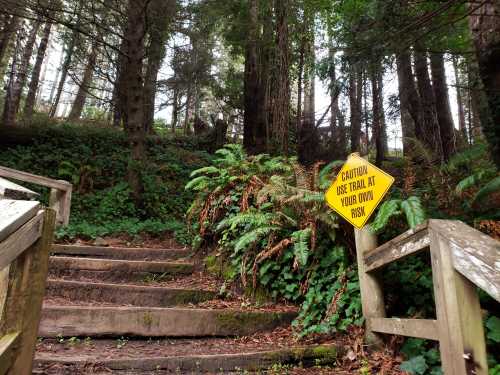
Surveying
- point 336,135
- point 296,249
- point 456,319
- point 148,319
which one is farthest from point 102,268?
point 336,135

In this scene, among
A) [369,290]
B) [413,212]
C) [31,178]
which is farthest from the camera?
[31,178]

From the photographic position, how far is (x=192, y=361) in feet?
9.87

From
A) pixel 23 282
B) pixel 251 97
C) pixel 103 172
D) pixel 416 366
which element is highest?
pixel 251 97

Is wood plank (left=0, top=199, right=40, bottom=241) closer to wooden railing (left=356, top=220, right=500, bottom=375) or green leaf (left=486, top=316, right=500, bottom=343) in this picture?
wooden railing (left=356, top=220, right=500, bottom=375)

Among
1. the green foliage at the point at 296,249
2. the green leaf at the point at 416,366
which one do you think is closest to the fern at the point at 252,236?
the green foliage at the point at 296,249

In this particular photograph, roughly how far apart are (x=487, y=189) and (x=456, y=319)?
6.01ft

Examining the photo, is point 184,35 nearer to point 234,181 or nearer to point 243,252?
point 234,181

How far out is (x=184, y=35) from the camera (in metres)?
11.2

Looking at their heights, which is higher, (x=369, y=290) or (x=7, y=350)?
(x=369, y=290)

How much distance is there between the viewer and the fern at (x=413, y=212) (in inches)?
113

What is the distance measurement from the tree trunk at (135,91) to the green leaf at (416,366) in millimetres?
7000

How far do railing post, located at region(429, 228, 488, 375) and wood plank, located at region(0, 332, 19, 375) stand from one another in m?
2.18

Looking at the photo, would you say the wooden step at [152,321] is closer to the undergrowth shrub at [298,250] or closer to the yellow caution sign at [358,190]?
the undergrowth shrub at [298,250]

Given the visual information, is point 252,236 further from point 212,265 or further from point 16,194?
point 16,194
